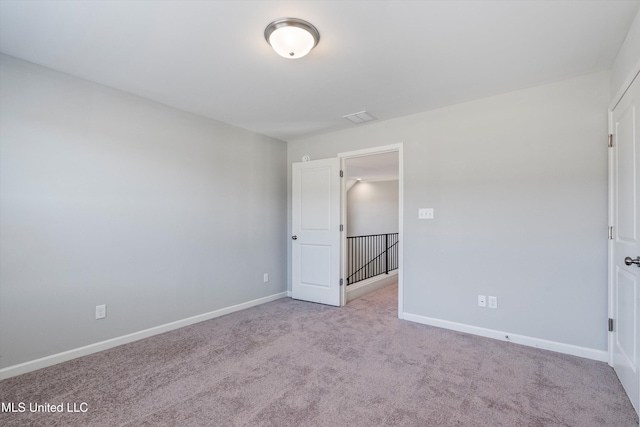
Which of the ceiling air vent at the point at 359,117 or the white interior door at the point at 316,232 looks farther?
the white interior door at the point at 316,232

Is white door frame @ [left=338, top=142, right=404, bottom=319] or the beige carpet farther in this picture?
white door frame @ [left=338, top=142, right=404, bottom=319]

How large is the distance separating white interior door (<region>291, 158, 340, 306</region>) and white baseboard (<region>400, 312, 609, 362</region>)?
113cm

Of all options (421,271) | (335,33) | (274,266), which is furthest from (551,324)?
(274,266)

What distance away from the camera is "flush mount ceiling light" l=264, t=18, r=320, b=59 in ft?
5.99

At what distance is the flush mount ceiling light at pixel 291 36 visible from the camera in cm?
183

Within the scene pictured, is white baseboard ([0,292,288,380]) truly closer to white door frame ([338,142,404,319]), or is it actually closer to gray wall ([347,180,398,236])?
white door frame ([338,142,404,319])

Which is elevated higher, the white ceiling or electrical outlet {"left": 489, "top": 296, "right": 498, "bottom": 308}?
the white ceiling

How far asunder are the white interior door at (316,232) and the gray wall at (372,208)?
4384mm

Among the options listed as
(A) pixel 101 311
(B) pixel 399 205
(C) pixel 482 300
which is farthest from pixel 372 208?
(A) pixel 101 311

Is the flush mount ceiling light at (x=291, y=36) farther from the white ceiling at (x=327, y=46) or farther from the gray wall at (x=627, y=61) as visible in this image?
the gray wall at (x=627, y=61)

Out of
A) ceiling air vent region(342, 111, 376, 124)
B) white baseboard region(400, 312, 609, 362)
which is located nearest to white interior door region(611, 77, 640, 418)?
white baseboard region(400, 312, 609, 362)

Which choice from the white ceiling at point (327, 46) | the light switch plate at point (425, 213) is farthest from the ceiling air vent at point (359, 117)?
the light switch plate at point (425, 213)

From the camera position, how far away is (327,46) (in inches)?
82.2

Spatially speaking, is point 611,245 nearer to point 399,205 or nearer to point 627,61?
point 627,61
